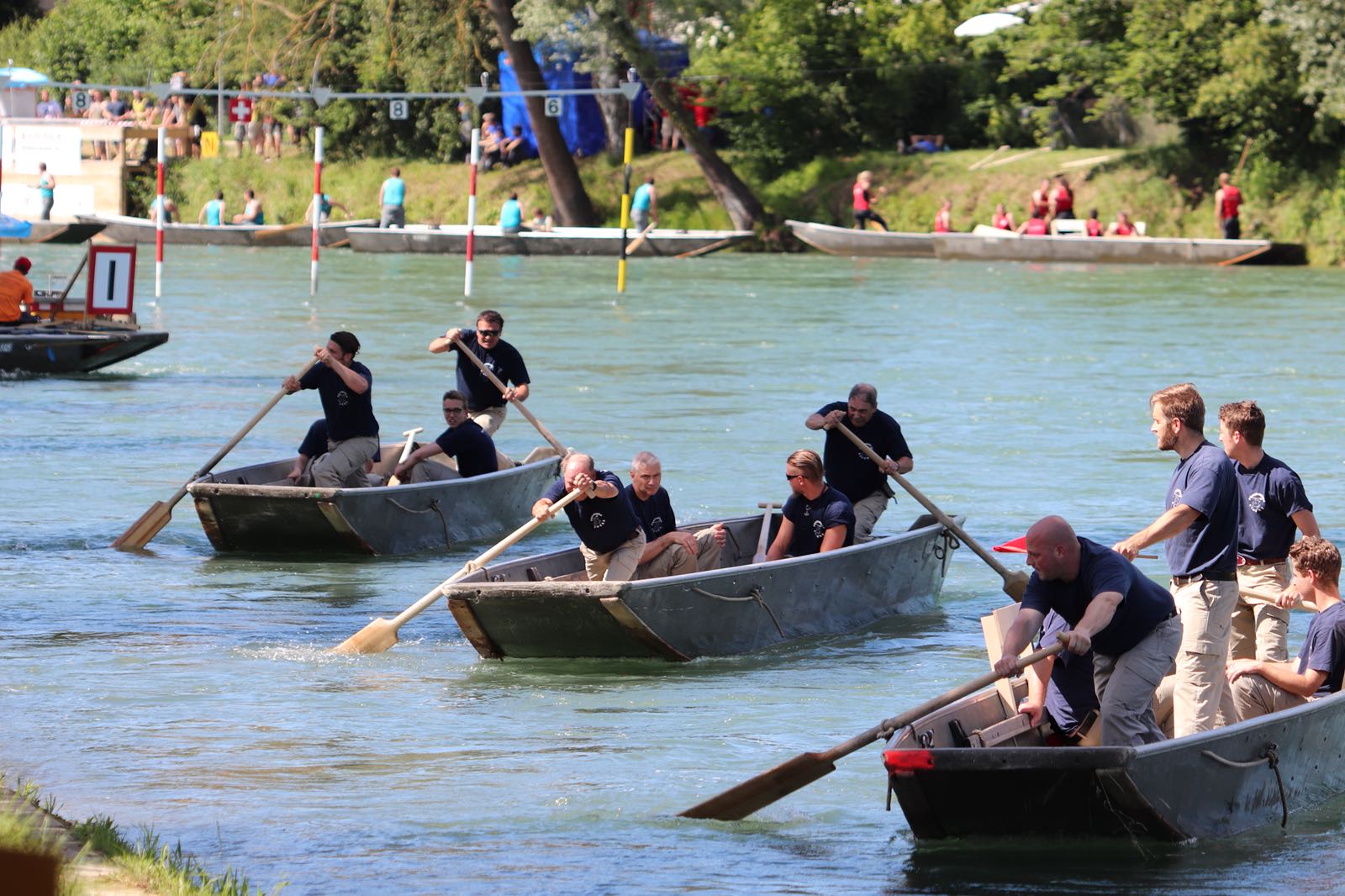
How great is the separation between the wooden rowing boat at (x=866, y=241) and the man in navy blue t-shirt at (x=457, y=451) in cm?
2842

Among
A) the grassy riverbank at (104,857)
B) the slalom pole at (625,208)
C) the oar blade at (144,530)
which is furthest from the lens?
the slalom pole at (625,208)

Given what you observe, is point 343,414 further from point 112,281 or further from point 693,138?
point 693,138

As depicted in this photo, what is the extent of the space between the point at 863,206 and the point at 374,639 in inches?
1302

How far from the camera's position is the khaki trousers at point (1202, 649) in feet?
26.4

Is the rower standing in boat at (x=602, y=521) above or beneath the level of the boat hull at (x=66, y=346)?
above

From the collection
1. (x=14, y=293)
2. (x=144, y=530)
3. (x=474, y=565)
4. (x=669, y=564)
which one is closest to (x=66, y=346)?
(x=14, y=293)

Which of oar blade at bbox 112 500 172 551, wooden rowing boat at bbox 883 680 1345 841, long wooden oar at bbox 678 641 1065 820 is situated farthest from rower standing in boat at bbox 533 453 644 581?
oar blade at bbox 112 500 172 551

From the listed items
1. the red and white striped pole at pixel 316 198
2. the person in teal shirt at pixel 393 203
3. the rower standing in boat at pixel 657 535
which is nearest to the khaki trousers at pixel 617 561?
the rower standing in boat at pixel 657 535

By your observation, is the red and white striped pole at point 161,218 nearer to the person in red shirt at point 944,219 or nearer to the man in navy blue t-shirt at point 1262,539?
the person in red shirt at point 944,219

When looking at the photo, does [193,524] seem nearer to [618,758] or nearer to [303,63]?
[618,758]

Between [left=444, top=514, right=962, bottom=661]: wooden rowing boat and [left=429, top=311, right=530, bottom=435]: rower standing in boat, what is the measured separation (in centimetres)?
338

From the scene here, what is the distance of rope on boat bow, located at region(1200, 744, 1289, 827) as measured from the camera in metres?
7.70

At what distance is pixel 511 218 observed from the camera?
4284 centimetres

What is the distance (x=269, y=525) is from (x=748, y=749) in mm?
5343
